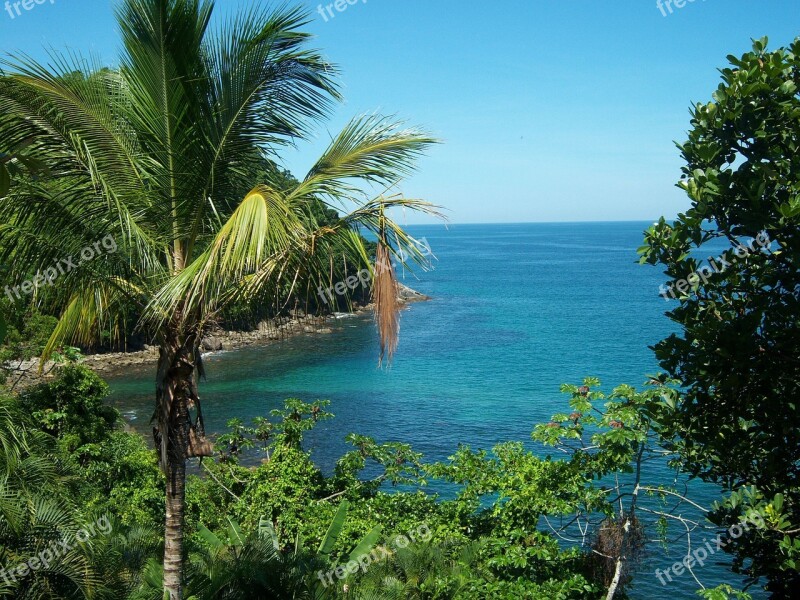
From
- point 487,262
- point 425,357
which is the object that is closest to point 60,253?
point 425,357

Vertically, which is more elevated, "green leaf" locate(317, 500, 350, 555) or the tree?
the tree

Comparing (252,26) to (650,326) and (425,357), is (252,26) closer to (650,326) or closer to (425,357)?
(425,357)

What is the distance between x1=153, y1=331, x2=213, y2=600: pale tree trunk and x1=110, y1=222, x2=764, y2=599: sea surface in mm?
9177

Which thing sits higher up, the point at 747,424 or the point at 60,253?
the point at 60,253

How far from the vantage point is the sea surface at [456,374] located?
26.0 meters

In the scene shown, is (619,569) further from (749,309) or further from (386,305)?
(386,305)

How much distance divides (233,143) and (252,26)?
100cm

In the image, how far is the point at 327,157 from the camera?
20.2ft
